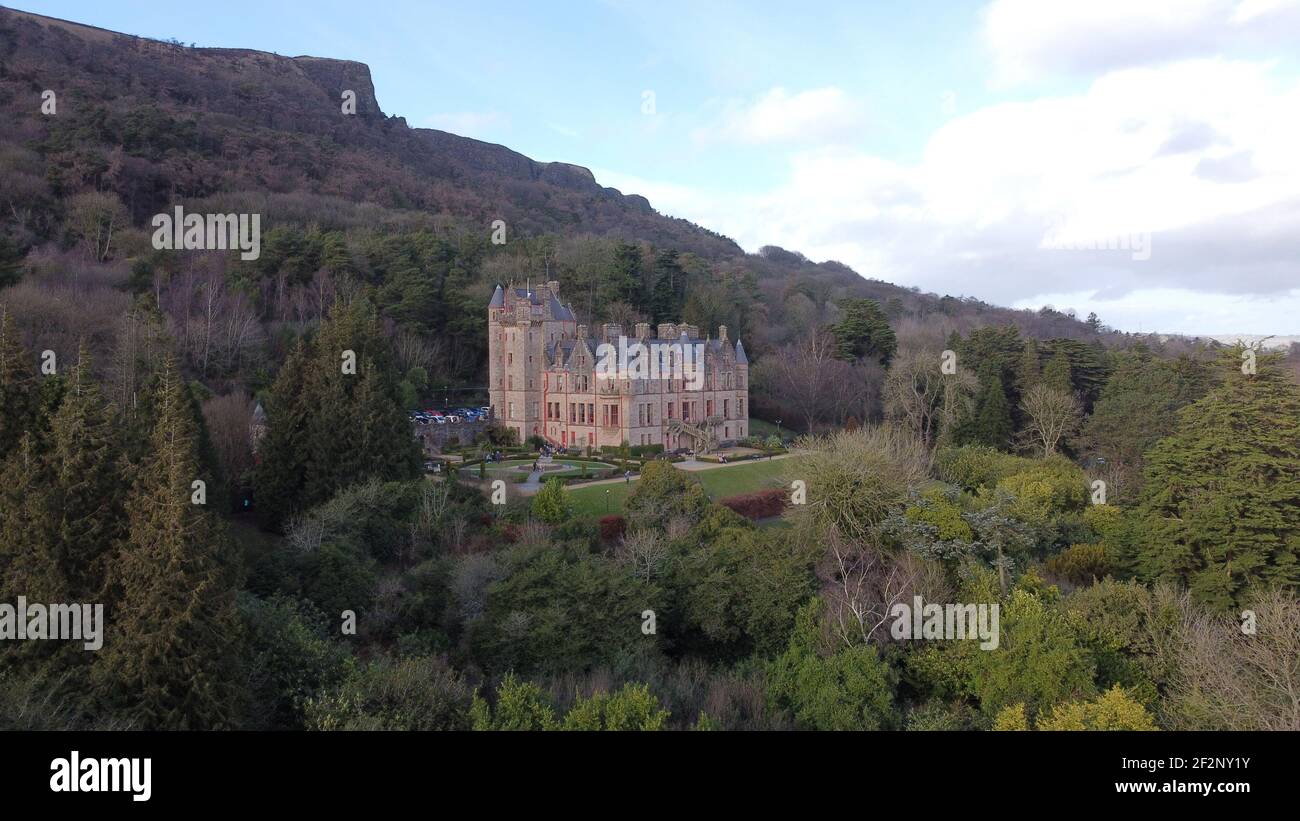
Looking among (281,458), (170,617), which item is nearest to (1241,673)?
(170,617)

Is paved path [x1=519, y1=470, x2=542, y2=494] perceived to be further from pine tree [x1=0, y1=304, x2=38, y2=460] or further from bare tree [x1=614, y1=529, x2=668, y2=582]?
pine tree [x1=0, y1=304, x2=38, y2=460]

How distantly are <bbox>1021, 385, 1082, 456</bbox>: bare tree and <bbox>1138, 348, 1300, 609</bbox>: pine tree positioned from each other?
66.1 feet

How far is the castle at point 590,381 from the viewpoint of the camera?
5288 centimetres

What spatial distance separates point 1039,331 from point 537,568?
85.1 m

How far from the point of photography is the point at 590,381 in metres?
53.6

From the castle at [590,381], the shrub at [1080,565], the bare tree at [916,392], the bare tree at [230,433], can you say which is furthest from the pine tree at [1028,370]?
the bare tree at [230,433]

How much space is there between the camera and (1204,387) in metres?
51.4

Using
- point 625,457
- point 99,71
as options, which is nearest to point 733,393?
point 625,457

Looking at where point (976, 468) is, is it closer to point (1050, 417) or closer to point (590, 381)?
point (1050, 417)

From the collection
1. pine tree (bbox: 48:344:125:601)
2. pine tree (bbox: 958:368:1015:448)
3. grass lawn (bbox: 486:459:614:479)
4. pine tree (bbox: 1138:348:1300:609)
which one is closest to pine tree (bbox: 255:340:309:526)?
grass lawn (bbox: 486:459:614:479)

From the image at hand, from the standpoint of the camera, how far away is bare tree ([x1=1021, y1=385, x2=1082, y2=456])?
52000 millimetres

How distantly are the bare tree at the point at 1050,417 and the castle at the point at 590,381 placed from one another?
778 inches

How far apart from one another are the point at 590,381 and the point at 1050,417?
1108 inches
